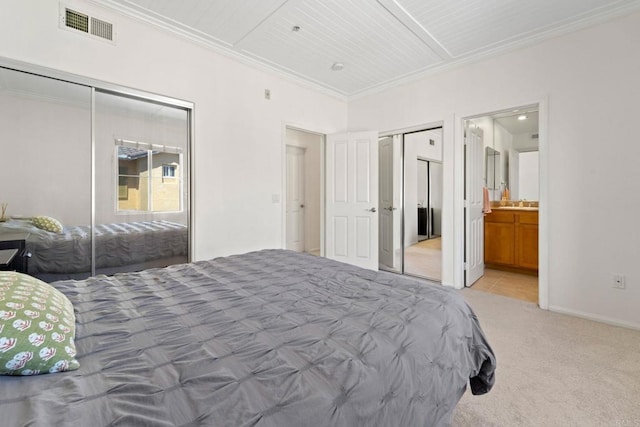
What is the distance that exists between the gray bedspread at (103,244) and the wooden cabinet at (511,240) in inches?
172

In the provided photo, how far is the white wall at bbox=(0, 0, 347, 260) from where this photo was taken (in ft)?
7.32

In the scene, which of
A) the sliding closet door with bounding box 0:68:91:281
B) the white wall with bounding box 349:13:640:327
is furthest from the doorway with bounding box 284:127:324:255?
the sliding closet door with bounding box 0:68:91:281

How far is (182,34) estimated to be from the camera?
2855mm

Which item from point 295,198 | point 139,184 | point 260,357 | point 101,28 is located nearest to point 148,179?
point 139,184

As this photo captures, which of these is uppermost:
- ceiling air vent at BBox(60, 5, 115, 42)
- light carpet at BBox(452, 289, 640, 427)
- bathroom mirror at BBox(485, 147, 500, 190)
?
ceiling air vent at BBox(60, 5, 115, 42)

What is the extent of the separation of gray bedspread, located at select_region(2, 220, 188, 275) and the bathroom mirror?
15.9 feet

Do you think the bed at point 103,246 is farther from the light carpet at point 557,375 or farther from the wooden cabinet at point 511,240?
the wooden cabinet at point 511,240

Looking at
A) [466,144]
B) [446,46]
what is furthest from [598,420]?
[446,46]

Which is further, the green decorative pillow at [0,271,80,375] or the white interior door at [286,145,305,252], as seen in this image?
the white interior door at [286,145,305,252]

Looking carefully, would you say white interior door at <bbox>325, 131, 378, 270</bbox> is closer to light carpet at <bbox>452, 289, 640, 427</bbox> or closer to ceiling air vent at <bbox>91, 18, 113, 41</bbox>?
light carpet at <bbox>452, 289, 640, 427</bbox>

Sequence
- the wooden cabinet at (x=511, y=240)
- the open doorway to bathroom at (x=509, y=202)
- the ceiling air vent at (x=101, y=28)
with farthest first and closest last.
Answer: the wooden cabinet at (x=511, y=240)
the open doorway to bathroom at (x=509, y=202)
the ceiling air vent at (x=101, y=28)

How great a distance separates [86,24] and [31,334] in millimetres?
2705

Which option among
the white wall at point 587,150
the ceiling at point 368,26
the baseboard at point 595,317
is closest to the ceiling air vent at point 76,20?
the ceiling at point 368,26

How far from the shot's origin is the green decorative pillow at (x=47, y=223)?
2.21 meters
